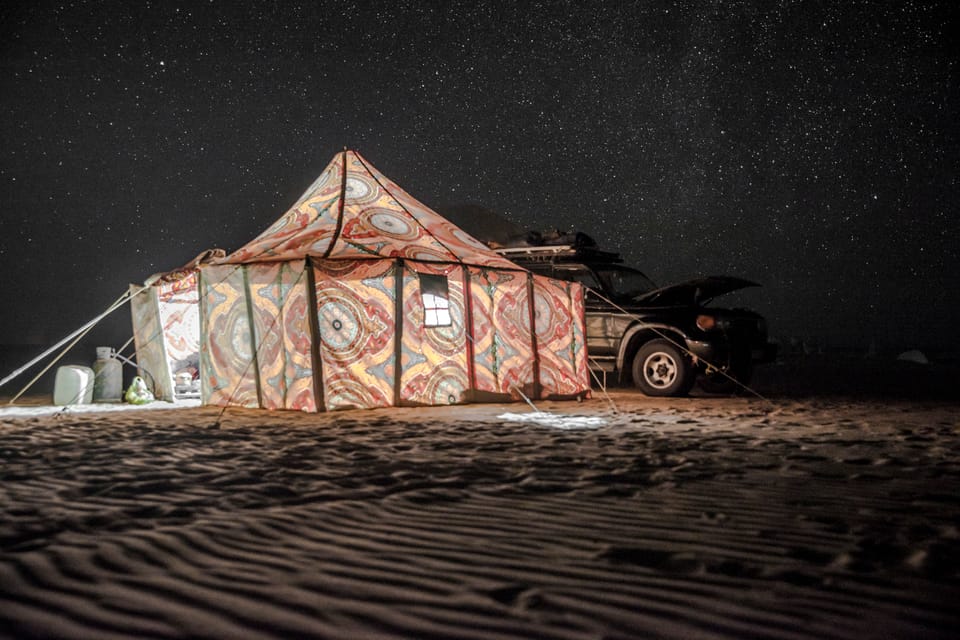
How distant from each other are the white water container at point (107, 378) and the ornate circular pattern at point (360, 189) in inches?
164

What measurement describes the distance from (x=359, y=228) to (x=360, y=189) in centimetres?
99

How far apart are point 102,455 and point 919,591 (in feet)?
17.1

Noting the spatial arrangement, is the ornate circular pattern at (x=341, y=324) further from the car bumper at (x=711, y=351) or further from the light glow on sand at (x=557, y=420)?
the car bumper at (x=711, y=351)

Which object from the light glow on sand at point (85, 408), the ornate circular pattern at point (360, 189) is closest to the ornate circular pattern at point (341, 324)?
the ornate circular pattern at point (360, 189)

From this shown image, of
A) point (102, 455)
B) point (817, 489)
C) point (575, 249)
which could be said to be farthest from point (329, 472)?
point (575, 249)

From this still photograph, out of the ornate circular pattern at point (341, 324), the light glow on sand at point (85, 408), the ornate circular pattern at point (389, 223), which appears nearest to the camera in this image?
the ornate circular pattern at point (341, 324)

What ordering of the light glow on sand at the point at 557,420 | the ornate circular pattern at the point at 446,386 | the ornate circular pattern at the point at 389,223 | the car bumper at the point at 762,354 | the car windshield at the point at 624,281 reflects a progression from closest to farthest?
the light glow on sand at the point at 557,420
the ornate circular pattern at the point at 446,386
the ornate circular pattern at the point at 389,223
the car bumper at the point at 762,354
the car windshield at the point at 624,281

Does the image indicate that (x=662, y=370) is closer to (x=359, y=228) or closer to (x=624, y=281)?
(x=624, y=281)

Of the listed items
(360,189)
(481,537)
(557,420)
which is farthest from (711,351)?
(481,537)

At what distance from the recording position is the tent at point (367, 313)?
8.48 m

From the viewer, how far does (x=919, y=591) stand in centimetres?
243

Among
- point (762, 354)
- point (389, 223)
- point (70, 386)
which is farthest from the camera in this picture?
point (762, 354)

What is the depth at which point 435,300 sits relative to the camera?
9070mm

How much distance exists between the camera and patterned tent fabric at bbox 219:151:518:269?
28.6 ft
